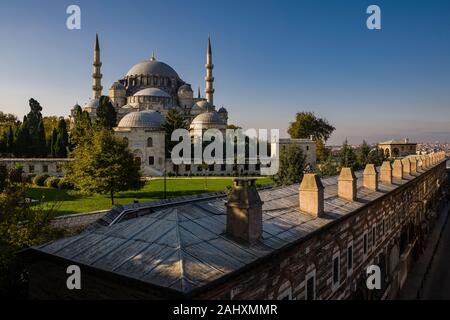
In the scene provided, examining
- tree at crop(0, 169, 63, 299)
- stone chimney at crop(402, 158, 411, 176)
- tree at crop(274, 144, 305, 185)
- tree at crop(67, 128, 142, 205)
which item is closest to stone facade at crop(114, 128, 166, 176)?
tree at crop(67, 128, 142, 205)

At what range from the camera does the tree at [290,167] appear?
28.3 meters

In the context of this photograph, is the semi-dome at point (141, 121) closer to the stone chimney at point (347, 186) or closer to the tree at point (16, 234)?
the tree at point (16, 234)

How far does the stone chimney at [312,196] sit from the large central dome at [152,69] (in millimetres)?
73540

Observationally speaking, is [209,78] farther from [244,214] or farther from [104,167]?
[244,214]

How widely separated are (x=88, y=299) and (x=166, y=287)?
2273 mm

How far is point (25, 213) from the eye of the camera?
11.3 meters

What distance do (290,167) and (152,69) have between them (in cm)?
5868

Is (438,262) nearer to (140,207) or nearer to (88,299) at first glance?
(140,207)

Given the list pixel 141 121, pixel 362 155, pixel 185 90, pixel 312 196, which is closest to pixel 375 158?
pixel 362 155

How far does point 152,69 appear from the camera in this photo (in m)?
79.9

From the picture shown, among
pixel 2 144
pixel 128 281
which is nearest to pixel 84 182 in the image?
pixel 128 281

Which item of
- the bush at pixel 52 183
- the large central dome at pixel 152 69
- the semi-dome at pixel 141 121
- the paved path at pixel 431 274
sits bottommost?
the paved path at pixel 431 274

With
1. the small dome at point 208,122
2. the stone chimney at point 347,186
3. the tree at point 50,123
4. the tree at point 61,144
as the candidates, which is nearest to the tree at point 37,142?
the tree at point 61,144
